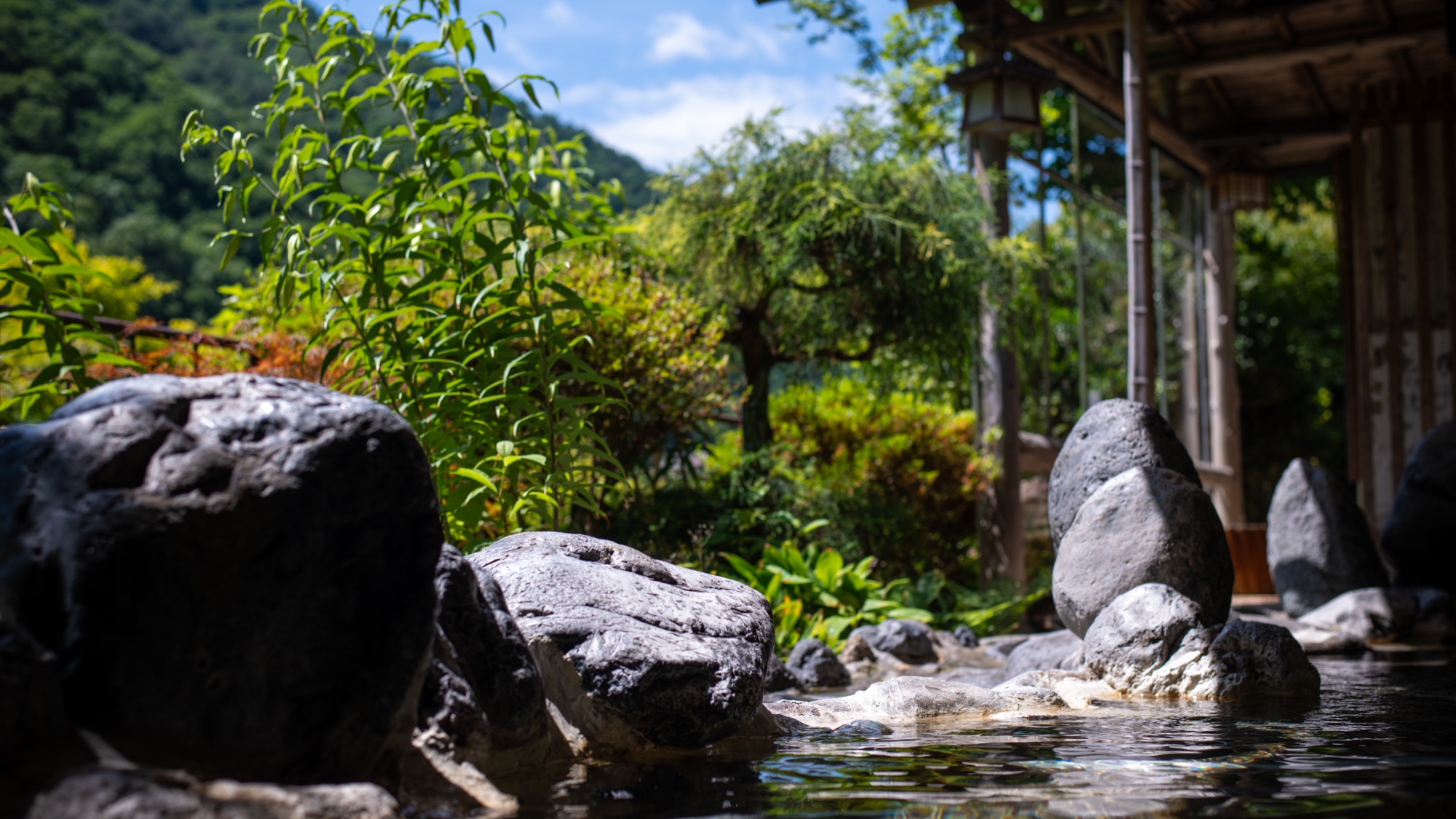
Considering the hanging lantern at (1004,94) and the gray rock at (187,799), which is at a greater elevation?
the hanging lantern at (1004,94)

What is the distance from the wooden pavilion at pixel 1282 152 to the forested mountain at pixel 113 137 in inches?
583

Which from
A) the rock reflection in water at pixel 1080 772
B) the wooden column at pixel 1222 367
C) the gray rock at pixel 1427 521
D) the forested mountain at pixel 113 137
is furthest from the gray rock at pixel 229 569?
the forested mountain at pixel 113 137

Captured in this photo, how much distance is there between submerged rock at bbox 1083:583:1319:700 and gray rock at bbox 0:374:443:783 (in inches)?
126

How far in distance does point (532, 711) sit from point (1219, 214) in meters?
11.7

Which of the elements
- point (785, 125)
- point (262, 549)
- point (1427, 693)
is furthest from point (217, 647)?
point (785, 125)

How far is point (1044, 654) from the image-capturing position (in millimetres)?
5395

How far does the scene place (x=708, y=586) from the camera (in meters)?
3.91

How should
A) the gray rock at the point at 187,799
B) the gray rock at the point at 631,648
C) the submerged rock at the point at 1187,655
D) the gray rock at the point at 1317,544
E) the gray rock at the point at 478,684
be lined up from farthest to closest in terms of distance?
the gray rock at the point at 1317,544, the submerged rock at the point at 1187,655, the gray rock at the point at 631,648, the gray rock at the point at 478,684, the gray rock at the point at 187,799

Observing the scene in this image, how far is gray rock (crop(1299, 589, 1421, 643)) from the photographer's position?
680 cm

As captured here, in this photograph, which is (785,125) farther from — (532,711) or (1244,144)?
(1244,144)

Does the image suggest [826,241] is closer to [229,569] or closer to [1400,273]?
[229,569]

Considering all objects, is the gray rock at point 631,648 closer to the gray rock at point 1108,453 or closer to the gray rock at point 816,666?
the gray rock at point 816,666

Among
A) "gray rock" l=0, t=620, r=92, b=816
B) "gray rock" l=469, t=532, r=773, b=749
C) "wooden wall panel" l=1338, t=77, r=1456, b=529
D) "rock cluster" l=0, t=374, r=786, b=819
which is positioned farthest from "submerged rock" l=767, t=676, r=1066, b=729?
"wooden wall panel" l=1338, t=77, r=1456, b=529

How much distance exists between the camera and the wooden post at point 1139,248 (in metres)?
7.05
